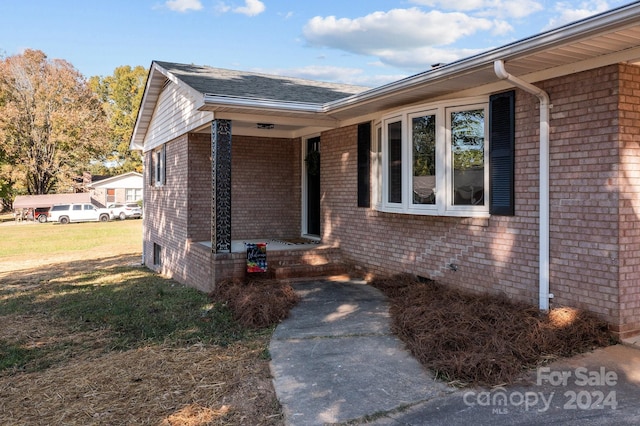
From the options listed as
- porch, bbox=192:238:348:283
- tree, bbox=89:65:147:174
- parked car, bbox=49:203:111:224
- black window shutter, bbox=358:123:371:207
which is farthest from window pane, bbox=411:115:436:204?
tree, bbox=89:65:147:174

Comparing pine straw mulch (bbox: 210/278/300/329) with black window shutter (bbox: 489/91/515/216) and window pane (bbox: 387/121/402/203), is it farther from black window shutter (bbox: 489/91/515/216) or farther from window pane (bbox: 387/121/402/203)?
black window shutter (bbox: 489/91/515/216)

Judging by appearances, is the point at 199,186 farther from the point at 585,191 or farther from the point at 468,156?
the point at 585,191

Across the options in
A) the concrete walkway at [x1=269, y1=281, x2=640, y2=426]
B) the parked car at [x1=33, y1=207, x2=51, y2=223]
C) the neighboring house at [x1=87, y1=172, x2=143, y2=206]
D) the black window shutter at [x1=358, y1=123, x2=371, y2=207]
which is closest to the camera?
the concrete walkway at [x1=269, y1=281, x2=640, y2=426]

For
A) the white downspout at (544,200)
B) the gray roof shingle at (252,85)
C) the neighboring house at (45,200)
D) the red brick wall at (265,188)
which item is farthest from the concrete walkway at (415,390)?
the neighboring house at (45,200)

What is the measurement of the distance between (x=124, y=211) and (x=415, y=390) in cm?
3754

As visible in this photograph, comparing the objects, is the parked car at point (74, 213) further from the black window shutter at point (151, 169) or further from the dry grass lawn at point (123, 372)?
the dry grass lawn at point (123, 372)

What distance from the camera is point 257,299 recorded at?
19.5 ft

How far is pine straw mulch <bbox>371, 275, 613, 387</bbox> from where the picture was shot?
3707mm

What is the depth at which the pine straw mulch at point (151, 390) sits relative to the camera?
330 cm

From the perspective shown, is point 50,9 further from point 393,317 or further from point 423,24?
point 393,317

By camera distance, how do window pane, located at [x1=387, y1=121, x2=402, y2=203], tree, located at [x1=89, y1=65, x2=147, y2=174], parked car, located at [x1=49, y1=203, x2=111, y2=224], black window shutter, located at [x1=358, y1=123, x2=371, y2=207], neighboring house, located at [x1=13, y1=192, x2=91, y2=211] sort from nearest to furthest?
window pane, located at [x1=387, y1=121, x2=402, y2=203], black window shutter, located at [x1=358, y1=123, x2=371, y2=207], parked car, located at [x1=49, y1=203, x2=111, y2=224], neighboring house, located at [x1=13, y1=192, x2=91, y2=211], tree, located at [x1=89, y1=65, x2=147, y2=174]

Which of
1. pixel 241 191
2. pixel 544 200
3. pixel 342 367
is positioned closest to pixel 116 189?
pixel 241 191

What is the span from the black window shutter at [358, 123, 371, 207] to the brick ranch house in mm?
33

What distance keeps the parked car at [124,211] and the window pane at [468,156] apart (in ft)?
115
